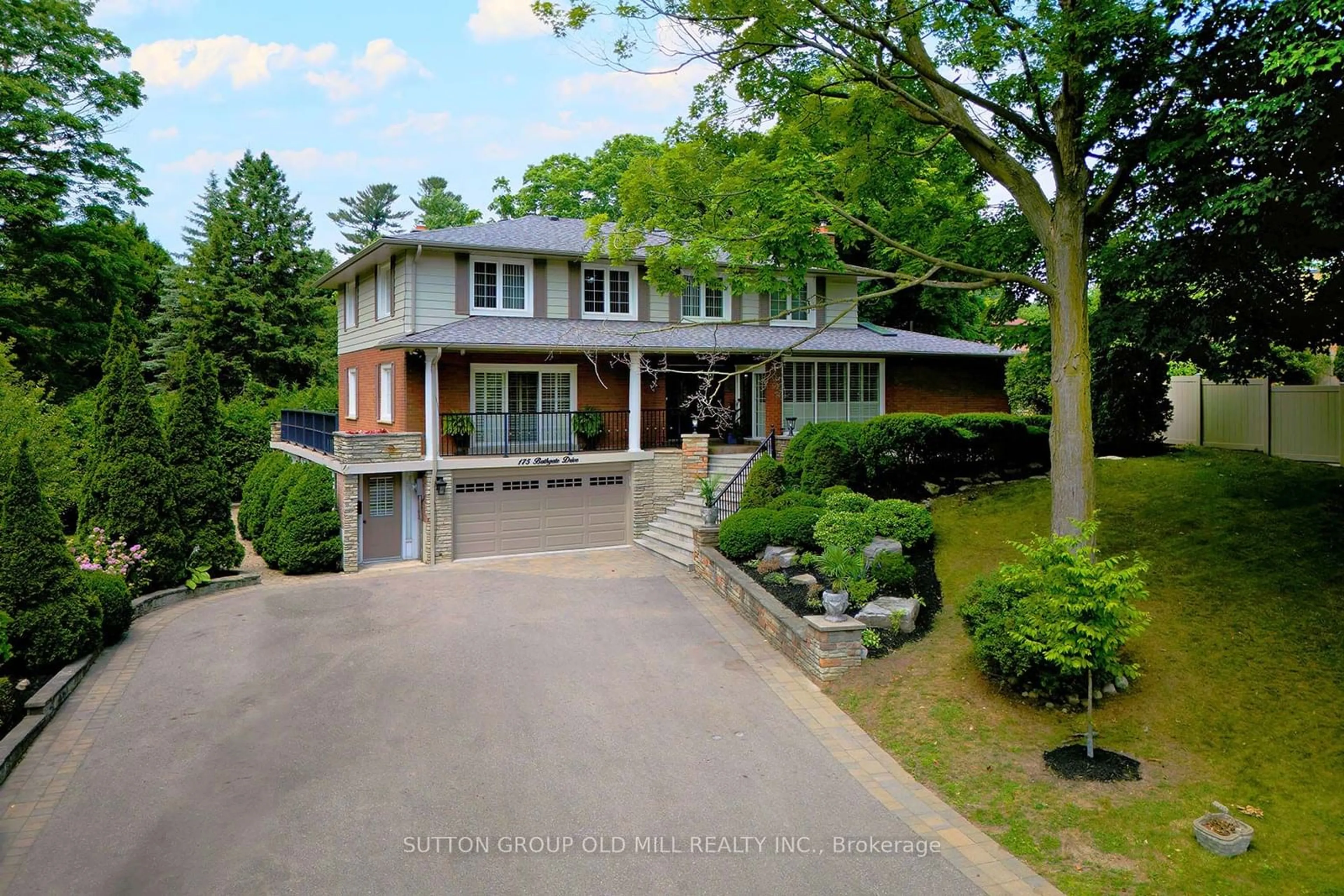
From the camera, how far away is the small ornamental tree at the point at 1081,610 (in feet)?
23.4

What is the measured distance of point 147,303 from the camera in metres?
40.0

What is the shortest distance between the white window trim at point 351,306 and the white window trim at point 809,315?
12.0 metres

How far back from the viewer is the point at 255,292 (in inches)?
1347

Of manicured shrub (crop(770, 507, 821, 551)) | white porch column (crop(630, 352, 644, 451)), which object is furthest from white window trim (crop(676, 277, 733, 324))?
manicured shrub (crop(770, 507, 821, 551))

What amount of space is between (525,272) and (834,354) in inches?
342

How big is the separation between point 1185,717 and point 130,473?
53.2 feet

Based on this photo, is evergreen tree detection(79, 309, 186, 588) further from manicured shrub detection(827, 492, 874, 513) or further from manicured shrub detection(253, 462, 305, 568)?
manicured shrub detection(827, 492, 874, 513)

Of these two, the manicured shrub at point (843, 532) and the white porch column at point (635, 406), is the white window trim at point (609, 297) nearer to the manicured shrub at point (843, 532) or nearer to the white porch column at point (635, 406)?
the white porch column at point (635, 406)

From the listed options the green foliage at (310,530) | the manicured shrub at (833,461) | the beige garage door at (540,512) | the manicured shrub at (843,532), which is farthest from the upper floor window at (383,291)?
the manicured shrub at (843,532)

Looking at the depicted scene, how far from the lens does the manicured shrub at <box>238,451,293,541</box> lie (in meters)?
20.5

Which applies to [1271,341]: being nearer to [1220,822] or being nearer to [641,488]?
[1220,822]

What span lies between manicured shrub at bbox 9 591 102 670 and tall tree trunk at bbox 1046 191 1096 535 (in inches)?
494

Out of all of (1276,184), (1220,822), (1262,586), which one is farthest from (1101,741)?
(1276,184)

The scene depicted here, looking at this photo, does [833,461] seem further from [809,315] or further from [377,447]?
[809,315]
